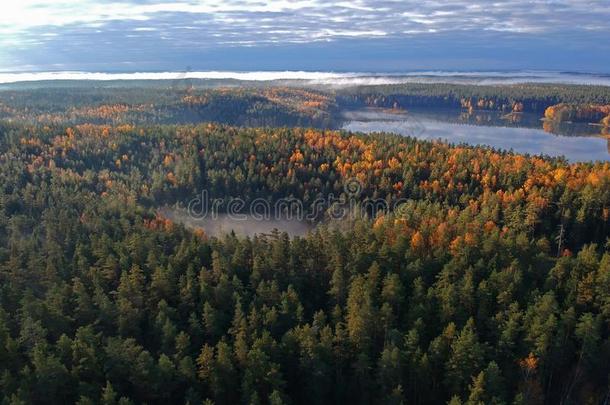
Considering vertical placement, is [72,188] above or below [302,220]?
above

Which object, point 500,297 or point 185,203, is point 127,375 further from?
point 185,203

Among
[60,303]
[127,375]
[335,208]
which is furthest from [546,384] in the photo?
[335,208]

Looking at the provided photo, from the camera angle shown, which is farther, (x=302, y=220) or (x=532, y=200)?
(x=302, y=220)

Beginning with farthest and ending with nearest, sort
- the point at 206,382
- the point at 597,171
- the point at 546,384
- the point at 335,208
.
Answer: the point at 335,208, the point at 597,171, the point at 546,384, the point at 206,382

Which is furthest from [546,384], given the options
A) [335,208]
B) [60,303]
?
[335,208]

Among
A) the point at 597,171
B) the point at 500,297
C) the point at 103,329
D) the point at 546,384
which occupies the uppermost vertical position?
the point at 597,171

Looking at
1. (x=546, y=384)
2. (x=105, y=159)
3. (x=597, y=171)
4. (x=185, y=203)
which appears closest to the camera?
(x=546, y=384)
